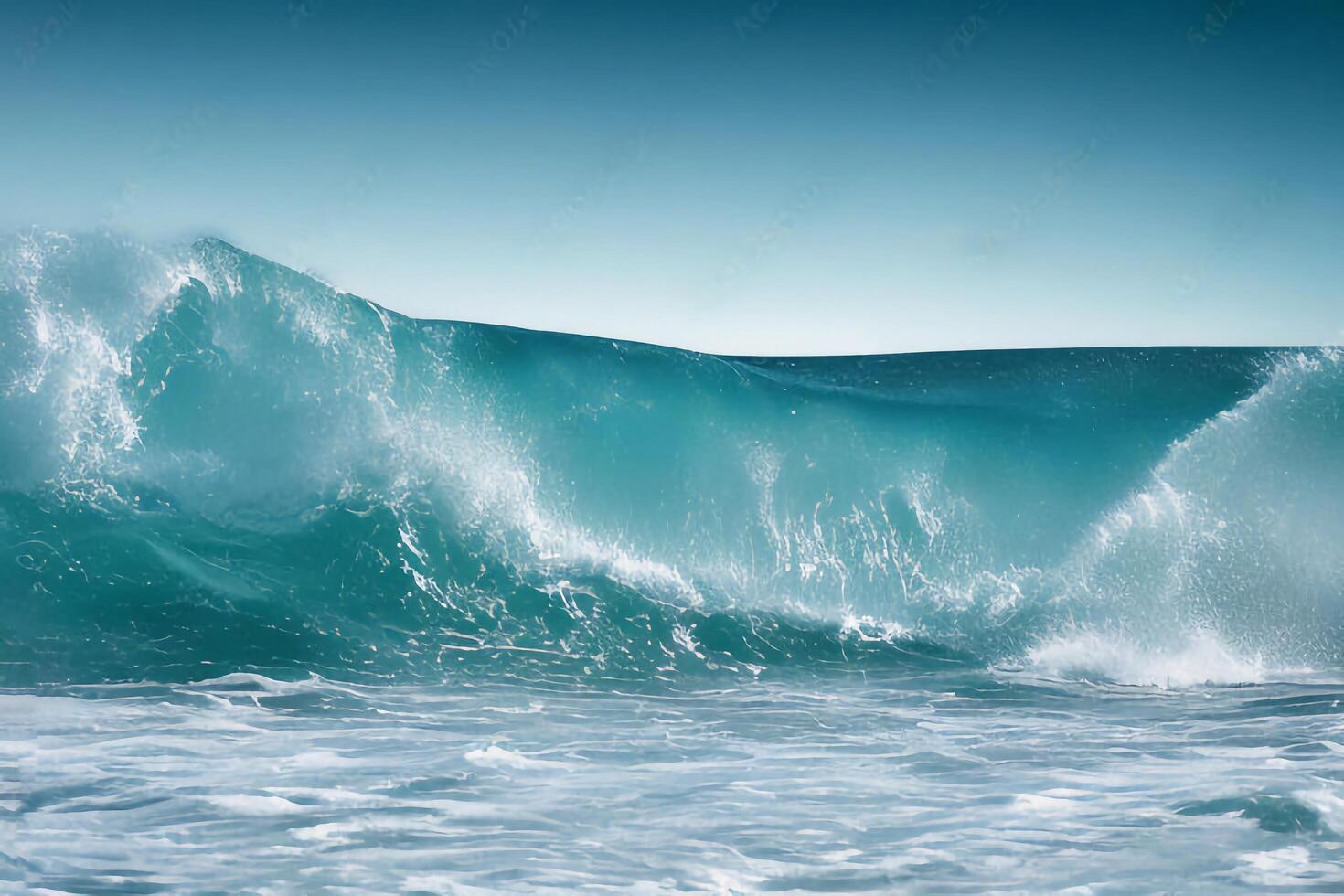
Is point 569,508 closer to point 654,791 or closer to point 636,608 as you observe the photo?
point 636,608

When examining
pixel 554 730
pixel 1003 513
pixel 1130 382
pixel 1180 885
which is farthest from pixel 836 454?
pixel 1180 885

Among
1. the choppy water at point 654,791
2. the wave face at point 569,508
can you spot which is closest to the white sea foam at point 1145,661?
the wave face at point 569,508

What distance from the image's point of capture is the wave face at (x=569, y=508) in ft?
27.5

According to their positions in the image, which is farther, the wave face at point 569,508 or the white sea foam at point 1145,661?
the white sea foam at point 1145,661

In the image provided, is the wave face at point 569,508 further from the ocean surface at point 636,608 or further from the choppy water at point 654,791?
the choppy water at point 654,791

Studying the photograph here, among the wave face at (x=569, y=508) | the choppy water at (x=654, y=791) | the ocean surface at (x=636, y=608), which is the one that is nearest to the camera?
the choppy water at (x=654, y=791)

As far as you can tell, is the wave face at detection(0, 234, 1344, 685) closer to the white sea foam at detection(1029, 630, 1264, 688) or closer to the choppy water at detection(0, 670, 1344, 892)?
the white sea foam at detection(1029, 630, 1264, 688)

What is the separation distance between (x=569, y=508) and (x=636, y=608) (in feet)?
4.44

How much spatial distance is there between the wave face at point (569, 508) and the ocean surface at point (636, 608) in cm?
4

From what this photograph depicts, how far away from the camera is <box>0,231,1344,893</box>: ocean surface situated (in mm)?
4355

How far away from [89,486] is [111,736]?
3.73m

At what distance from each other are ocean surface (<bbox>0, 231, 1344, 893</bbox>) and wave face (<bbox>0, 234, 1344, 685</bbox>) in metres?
0.04

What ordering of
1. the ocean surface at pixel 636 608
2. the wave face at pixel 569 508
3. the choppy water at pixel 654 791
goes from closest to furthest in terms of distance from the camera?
the choppy water at pixel 654 791 → the ocean surface at pixel 636 608 → the wave face at pixel 569 508

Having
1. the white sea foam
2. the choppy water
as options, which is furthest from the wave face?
the choppy water
